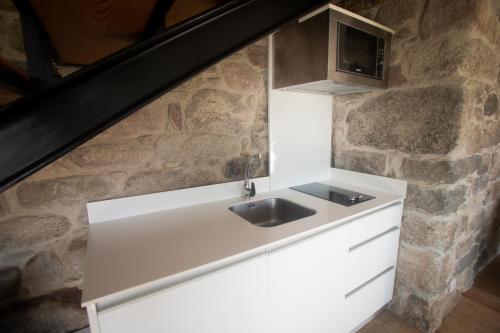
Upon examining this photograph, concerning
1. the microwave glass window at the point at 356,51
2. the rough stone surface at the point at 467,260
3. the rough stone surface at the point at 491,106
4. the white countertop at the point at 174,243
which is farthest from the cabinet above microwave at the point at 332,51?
the rough stone surface at the point at 467,260

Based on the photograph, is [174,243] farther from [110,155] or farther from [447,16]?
[447,16]

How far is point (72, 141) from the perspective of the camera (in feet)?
0.92

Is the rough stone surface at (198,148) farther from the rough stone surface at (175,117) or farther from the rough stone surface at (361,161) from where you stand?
the rough stone surface at (361,161)

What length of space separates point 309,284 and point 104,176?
1.17 meters

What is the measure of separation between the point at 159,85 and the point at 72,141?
12 cm

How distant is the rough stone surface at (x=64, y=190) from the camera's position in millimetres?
1074

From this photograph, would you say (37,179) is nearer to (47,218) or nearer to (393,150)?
(47,218)

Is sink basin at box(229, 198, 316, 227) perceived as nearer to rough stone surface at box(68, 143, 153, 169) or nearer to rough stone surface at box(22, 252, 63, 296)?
rough stone surface at box(68, 143, 153, 169)

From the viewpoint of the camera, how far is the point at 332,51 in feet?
4.24

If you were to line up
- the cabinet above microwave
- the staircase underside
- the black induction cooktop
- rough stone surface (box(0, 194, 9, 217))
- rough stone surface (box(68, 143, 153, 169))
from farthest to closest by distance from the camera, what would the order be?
1. the black induction cooktop
2. the cabinet above microwave
3. rough stone surface (box(68, 143, 153, 169))
4. rough stone surface (box(0, 194, 9, 217))
5. the staircase underside

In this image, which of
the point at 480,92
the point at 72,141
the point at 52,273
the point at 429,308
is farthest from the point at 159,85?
the point at 429,308

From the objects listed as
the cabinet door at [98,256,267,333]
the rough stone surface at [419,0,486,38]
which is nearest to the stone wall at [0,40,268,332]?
the cabinet door at [98,256,267,333]

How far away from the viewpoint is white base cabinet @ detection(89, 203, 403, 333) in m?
0.82

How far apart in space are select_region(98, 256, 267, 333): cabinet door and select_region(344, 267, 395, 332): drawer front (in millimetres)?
675
